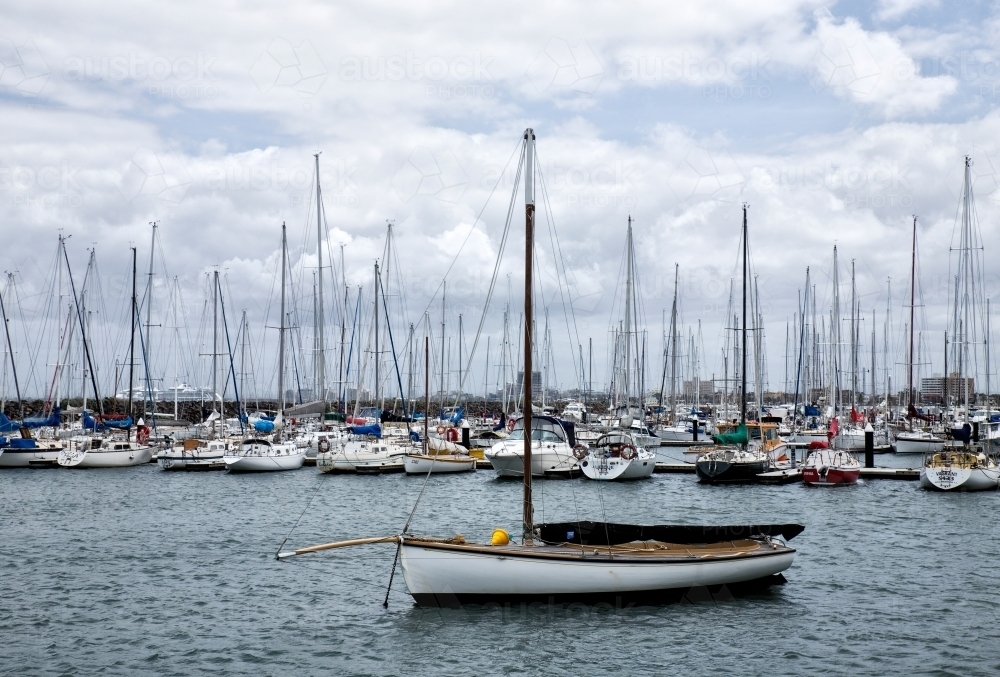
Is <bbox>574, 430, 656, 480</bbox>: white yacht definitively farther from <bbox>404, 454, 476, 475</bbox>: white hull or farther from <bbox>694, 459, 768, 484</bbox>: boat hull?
<bbox>404, 454, 476, 475</bbox>: white hull

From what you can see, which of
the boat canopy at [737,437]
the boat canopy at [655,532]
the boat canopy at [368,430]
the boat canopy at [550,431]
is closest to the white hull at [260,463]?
the boat canopy at [368,430]

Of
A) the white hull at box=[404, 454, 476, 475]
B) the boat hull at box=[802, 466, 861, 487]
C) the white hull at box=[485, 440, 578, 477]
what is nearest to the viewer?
the boat hull at box=[802, 466, 861, 487]

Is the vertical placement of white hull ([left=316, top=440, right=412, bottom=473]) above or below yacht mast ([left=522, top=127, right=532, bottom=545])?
below

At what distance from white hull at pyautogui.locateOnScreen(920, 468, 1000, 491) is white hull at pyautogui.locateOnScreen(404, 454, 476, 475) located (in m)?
28.5

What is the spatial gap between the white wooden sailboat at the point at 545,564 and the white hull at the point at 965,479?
2808 cm

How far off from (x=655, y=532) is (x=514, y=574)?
628 cm

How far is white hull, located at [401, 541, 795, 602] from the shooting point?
2378cm

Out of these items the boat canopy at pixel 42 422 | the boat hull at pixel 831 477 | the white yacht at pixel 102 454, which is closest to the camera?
the boat hull at pixel 831 477

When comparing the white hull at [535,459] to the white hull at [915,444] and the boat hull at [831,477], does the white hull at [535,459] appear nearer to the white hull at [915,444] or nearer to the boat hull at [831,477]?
the boat hull at [831,477]

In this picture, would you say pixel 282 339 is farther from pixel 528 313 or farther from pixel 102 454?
pixel 528 313

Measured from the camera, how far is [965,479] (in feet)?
165

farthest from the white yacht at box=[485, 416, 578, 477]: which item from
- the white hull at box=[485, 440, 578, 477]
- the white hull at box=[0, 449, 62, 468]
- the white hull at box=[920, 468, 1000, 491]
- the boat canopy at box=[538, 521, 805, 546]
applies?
the white hull at box=[0, 449, 62, 468]

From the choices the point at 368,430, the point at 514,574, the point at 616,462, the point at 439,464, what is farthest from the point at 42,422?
the point at 514,574

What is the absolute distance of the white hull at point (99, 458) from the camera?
6769 centimetres
